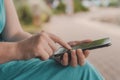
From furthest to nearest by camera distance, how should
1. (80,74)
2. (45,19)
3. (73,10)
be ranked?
(73,10), (45,19), (80,74)

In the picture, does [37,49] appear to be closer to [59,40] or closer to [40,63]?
[59,40]

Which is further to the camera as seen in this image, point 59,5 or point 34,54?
point 59,5

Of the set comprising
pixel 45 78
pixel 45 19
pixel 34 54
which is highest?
pixel 34 54

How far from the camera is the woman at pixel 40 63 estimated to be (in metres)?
1.59

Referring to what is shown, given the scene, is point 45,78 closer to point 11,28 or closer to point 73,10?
point 11,28

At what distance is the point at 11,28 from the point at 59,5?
16378 millimetres

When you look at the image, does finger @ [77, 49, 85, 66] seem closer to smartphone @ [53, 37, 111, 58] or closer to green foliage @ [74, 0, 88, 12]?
smartphone @ [53, 37, 111, 58]

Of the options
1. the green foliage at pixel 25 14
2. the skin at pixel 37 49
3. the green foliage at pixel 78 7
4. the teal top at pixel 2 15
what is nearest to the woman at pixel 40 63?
the skin at pixel 37 49

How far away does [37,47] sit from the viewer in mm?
1573

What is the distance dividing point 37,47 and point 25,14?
27.0 feet

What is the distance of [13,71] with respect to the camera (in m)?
1.79

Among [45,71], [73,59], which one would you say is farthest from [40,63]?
[73,59]

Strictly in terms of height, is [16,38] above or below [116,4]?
above

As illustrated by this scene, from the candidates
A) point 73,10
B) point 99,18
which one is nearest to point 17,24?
point 99,18
